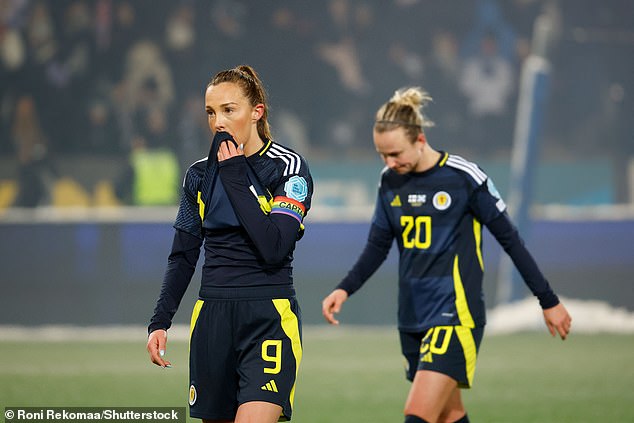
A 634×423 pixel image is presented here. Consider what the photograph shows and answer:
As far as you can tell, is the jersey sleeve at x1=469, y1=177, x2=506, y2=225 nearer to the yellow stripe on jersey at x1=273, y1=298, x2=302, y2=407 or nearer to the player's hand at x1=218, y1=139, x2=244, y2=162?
the yellow stripe on jersey at x1=273, y1=298, x2=302, y2=407

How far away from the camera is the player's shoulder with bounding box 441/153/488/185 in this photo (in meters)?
5.55

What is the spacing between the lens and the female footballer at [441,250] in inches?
211

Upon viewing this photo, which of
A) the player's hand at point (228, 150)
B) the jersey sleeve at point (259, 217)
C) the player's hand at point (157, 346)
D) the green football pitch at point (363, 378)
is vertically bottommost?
the green football pitch at point (363, 378)

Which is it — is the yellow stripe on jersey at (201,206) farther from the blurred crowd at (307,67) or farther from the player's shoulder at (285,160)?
the blurred crowd at (307,67)

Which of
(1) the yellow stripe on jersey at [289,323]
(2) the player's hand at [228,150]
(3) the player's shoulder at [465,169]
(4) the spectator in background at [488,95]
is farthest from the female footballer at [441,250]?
(4) the spectator in background at [488,95]

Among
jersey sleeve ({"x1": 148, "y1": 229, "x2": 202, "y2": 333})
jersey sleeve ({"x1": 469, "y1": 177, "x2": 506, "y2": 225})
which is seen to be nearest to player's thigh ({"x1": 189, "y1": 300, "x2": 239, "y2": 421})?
jersey sleeve ({"x1": 148, "y1": 229, "x2": 202, "y2": 333})

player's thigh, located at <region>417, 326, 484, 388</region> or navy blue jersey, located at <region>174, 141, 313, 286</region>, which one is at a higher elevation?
navy blue jersey, located at <region>174, 141, 313, 286</region>

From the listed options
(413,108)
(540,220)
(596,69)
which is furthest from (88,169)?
(413,108)

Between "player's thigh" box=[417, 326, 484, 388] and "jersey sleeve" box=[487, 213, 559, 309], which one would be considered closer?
"player's thigh" box=[417, 326, 484, 388]

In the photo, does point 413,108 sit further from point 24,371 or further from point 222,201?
point 24,371

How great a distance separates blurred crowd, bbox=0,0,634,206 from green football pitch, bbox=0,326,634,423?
361 cm

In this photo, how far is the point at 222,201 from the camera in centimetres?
417

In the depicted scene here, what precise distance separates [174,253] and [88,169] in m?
11.0

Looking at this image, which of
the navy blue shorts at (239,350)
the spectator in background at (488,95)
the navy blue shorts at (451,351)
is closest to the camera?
the navy blue shorts at (239,350)
